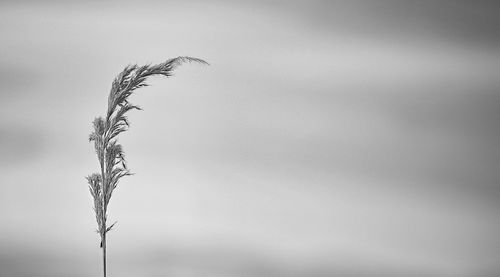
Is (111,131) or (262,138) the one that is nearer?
(111,131)

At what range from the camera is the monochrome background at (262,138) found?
357 centimetres

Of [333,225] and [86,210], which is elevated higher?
[86,210]

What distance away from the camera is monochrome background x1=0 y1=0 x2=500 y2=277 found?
3.57m

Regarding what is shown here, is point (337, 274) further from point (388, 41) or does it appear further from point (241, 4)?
point (241, 4)

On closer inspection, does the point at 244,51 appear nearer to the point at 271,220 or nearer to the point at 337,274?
the point at 271,220

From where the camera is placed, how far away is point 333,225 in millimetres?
3598

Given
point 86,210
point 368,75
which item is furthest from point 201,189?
point 368,75

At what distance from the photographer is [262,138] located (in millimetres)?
3645

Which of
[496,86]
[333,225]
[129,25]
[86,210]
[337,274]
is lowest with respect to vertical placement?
[337,274]

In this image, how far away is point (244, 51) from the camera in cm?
368

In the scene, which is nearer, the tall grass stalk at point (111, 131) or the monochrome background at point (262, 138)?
the tall grass stalk at point (111, 131)

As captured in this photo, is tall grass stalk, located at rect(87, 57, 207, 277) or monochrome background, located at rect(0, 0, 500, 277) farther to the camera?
monochrome background, located at rect(0, 0, 500, 277)

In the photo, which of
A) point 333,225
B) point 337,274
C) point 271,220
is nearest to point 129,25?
point 271,220

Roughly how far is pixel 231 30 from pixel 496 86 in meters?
1.65
